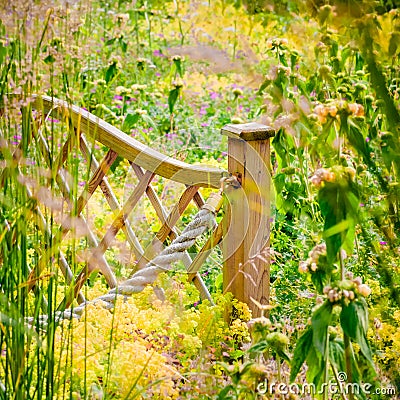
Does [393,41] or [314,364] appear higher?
[393,41]

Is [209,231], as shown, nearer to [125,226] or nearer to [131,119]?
[125,226]

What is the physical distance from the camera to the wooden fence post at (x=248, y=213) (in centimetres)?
208

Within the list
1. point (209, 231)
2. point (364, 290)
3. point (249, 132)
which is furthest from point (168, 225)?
point (364, 290)

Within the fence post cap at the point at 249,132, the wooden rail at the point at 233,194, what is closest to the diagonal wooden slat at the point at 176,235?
the wooden rail at the point at 233,194

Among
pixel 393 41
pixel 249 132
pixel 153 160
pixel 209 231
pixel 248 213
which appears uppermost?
pixel 393 41

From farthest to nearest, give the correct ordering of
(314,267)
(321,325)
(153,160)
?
1. (153,160)
2. (314,267)
3. (321,325)

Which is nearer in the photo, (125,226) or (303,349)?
(303,349)

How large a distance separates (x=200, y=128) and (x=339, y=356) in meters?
2.93

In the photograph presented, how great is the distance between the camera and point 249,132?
2.05 metres

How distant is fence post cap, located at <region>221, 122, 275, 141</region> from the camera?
80.5 inches

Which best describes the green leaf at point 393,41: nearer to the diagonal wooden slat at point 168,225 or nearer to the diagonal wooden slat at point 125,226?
the diagonal wooden slat at point 168,225

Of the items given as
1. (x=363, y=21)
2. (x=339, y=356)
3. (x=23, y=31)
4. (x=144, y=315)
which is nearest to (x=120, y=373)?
(x=144, y=315)

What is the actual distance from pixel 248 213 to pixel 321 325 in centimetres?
97

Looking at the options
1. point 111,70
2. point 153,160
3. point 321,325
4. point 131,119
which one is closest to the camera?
point 321,325
